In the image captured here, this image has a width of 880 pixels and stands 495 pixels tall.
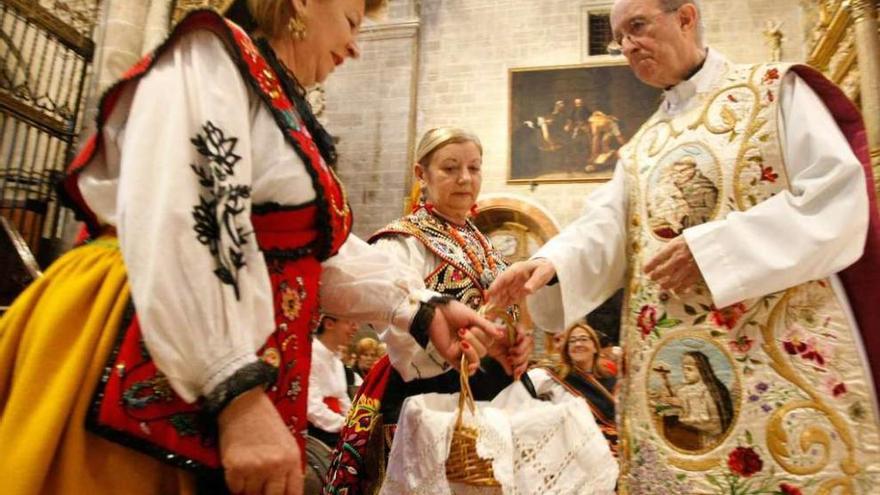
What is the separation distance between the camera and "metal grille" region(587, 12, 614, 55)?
36.1 feet

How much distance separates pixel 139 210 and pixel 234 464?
454 millimetres

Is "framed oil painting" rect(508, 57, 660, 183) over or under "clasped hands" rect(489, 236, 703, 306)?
over

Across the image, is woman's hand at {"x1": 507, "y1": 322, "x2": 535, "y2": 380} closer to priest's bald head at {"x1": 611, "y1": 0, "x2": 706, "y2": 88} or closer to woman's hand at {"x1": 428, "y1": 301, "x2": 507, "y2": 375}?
woman's hand at {"x1": 428, "y1": 301, "x2": 507, "y2": 375}

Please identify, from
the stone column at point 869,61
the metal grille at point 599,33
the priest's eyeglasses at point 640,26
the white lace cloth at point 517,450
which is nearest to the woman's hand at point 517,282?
the white lace cloth at point 517,450

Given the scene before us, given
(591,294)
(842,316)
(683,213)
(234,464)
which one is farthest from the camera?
(591,294)

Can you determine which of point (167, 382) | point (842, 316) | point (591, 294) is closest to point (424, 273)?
point (591, 294)

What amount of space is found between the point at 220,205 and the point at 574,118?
10115 millimetres

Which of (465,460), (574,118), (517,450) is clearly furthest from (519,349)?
(574,118)

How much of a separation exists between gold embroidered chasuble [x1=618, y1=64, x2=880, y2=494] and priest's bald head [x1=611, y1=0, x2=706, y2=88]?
0.16 m

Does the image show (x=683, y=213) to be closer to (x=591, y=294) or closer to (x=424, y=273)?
(x=591, y=294)

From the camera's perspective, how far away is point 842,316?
1757mm

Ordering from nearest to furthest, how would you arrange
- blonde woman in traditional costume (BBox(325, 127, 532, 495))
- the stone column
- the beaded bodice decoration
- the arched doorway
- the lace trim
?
the lace trim < blonde woman in traditional costume (BBox(325, 127, 532, 495)) < the beaded bodice decoration < the stone column < the arched doorway

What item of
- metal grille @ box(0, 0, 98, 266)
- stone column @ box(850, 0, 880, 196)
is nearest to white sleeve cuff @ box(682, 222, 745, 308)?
stone column @ box(850, 0, 880, 196)

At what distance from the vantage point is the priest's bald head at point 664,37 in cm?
228
